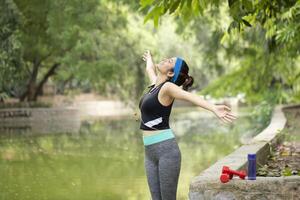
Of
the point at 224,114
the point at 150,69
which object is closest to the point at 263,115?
the point at 150,69

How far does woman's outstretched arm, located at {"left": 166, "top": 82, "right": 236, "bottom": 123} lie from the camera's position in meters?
4.79

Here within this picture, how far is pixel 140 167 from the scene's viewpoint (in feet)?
45.7

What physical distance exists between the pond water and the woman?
4.05m

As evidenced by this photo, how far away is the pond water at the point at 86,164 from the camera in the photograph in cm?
1065

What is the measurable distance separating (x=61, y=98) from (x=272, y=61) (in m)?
32.7

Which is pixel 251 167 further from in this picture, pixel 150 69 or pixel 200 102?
pixel 150 69

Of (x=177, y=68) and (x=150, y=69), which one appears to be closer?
(x=177, y=68)

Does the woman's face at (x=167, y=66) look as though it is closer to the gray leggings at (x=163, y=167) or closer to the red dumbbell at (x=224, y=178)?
the gray leggings at (x=163, y=167)

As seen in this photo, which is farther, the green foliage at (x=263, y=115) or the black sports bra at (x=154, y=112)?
the green foliage at (x=263, y=115)

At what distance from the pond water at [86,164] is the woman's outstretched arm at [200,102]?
4.39 m

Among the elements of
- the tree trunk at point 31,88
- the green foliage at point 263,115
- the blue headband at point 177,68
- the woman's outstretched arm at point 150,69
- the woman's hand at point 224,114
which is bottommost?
the tree trunk at point 31,88

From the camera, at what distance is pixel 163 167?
5.32 meters

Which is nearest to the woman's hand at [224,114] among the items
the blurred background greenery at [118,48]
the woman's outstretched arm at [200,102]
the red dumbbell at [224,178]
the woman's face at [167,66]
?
the woman's outstretched arm at [200,102]

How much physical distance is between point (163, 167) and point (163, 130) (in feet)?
1.05
